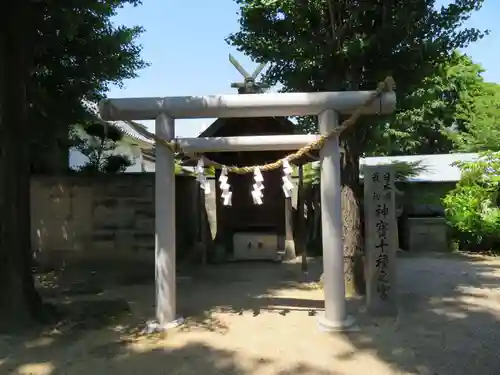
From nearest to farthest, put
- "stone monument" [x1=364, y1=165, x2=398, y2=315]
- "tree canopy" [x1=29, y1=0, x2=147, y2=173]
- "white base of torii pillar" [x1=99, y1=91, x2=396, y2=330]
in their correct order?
"white base of torii pillar" [x1=99, y1=91, x2=396, y2=330], "stone monument" [x1=364, y1=165, x2=398, y2=315], "tree canopy" [x1=29, y1=0, x2=147, y2=173]

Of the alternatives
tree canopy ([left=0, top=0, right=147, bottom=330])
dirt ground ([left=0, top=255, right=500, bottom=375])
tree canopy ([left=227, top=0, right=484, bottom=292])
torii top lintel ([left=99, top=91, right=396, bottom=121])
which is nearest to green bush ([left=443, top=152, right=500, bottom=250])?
dirt ground ([left=0, top=255, right=500, bottom=375])

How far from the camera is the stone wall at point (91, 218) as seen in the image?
9.81 m

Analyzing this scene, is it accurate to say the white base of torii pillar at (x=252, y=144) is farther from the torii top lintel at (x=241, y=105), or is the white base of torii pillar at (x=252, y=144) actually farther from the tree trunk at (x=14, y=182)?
the tree trunk at (x=14, y=182)

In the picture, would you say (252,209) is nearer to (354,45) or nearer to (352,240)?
(352,240)

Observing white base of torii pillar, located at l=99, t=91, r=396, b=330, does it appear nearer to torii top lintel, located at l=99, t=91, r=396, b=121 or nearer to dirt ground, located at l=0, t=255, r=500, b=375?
torii top lintel, located at l=99, t=91, r=396, b=121

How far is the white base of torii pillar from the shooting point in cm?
546

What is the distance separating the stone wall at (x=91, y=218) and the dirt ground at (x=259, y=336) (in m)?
1.59

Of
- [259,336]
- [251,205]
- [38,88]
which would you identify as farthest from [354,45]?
[251,205]

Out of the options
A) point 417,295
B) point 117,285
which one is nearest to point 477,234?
point 417,295

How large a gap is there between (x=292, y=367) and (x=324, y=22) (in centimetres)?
558

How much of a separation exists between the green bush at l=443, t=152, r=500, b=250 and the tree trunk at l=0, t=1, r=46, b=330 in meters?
10.7

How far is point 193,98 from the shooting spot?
5.67 m

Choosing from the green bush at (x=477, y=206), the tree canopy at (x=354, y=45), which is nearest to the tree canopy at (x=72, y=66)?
the tree canopy at (x=354, y=45)

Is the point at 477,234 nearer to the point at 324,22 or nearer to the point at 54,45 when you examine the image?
the point at 324,22
